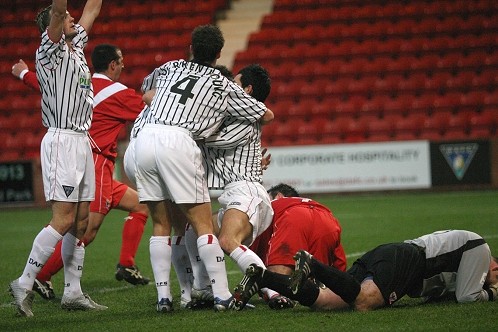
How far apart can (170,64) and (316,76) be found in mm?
13236

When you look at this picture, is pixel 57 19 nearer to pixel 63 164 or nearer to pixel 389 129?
pixel 63 164

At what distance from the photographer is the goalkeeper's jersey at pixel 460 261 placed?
18.3ft

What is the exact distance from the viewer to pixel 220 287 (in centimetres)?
563

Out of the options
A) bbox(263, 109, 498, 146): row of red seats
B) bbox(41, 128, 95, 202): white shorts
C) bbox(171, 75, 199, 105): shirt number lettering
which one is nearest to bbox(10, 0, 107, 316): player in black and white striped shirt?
bbox(41, 128, 95, 202): white shorts

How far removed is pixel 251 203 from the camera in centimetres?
581

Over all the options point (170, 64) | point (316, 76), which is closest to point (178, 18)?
Result: point (316, 76)

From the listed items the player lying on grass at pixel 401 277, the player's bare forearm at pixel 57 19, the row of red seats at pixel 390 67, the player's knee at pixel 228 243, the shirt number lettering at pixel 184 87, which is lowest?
the player lying on grass at pixel 401 277

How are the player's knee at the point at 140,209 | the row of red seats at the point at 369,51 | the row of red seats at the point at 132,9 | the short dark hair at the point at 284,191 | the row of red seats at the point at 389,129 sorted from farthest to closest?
1. the row of red seats at the point at 132,9
2. the row of red seats at the point at 369,51
3. the row of red seats at the point at 389,129
4. the player's knee at the point at 140,209
5. the short dark hair at the point at 284,191

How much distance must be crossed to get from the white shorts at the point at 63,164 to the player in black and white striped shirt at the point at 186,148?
1.67 feet

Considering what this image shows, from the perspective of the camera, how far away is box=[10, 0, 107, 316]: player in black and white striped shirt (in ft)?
19.1

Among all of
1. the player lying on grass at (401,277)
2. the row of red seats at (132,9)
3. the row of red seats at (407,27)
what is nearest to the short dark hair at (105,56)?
the player lying on grass at (401,277)

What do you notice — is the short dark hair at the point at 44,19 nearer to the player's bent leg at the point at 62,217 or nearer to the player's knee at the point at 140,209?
the player's bent leg at the point at 62,217

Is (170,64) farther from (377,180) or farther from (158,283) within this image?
(377,180)

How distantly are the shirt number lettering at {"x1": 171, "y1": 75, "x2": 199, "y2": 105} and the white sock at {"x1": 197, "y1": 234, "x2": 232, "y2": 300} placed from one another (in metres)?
0.91
